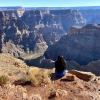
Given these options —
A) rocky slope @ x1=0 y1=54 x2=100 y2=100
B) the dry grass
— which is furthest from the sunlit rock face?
the dry grass

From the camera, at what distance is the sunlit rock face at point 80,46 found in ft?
469

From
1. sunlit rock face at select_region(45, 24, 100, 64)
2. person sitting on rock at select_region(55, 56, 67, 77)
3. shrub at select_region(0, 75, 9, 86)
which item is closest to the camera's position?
shrub at select_region(0, 75, 9, 86)

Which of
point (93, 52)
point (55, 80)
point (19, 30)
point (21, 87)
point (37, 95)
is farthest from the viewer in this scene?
Answer: point (19, 30)

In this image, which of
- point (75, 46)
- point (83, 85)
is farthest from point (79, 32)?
point (83, 85)

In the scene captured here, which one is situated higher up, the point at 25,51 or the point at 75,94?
the point at 75,94

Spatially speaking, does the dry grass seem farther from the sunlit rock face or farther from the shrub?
the sunlit rock face

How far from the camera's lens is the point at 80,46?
497ft

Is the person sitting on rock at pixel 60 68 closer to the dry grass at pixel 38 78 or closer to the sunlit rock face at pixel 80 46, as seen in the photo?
the dry grass at pixel 38 78

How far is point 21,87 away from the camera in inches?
608

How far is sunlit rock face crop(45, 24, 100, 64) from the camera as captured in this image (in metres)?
143

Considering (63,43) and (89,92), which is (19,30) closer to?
(63,43)

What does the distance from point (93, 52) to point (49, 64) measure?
3876 centimetres

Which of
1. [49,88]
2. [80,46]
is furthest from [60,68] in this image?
[80,46]

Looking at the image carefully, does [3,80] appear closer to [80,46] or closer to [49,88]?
[49,88]
